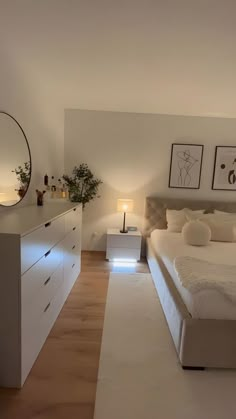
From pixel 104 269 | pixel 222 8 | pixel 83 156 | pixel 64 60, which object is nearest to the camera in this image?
pixel 222 8

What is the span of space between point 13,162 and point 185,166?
9.15 feet

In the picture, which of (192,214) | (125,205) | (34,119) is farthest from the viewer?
(125,205)

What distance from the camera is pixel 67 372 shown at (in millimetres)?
1618

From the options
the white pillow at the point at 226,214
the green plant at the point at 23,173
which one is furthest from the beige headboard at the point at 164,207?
the green plant at the point at 23,173

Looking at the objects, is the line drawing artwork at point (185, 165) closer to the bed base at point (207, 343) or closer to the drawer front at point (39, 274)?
the drawer front at point (39, 274)

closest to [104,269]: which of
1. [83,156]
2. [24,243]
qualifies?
[83,156]

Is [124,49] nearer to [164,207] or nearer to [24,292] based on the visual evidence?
[24,292]

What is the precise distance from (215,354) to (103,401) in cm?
81

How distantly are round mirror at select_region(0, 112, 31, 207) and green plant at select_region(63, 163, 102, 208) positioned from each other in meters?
1.21

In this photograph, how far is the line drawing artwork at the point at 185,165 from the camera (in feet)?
13.3

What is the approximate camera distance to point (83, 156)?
13.4 feet

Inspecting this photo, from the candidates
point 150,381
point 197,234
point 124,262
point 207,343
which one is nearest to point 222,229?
point 197,234

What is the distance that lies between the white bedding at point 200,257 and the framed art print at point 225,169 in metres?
1.23

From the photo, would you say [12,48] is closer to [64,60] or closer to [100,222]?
[64,60]
